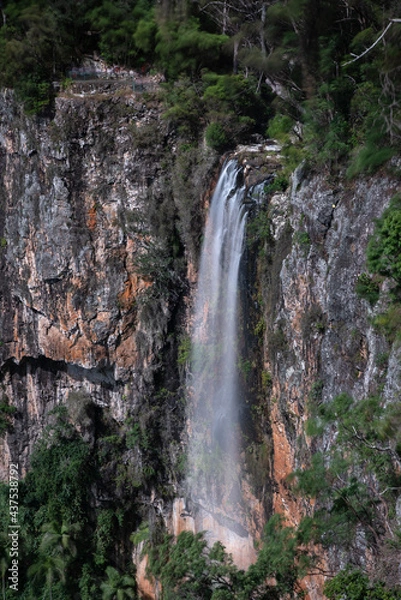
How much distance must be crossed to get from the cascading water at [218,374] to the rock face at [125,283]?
0.43m

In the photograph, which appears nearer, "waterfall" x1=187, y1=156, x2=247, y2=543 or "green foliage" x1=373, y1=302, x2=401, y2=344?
"green foliage" x1=373, y1=302, x2=401, y2=344

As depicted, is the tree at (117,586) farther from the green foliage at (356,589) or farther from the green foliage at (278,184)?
the green foliage at (278,184)

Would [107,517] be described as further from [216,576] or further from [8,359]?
[216,576]

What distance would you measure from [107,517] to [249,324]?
7191 mm

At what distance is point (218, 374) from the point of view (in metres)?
12.0

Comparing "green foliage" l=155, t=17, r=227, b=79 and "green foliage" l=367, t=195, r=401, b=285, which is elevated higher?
"green foliage" l=155, t=17, r=227, b=79

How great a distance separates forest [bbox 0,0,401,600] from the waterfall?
2.72 ft

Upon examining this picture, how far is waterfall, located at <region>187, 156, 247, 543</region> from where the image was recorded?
11102 mm

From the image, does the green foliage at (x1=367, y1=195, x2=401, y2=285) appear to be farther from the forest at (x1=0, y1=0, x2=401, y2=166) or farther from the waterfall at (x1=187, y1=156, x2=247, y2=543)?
the waterfall at (x1=187, y1=156, x2=247, y2=543)

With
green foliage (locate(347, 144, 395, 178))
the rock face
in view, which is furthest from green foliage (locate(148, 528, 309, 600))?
green foliage (locate(347, 144, 395, 178))

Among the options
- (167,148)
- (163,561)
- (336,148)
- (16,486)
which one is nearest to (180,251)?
(167,148)

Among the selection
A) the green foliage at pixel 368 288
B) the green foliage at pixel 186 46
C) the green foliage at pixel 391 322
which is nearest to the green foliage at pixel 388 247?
the green foliage at pixel 391 322

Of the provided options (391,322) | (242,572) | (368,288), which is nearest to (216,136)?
(368,288)

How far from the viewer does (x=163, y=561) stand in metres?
12.7
